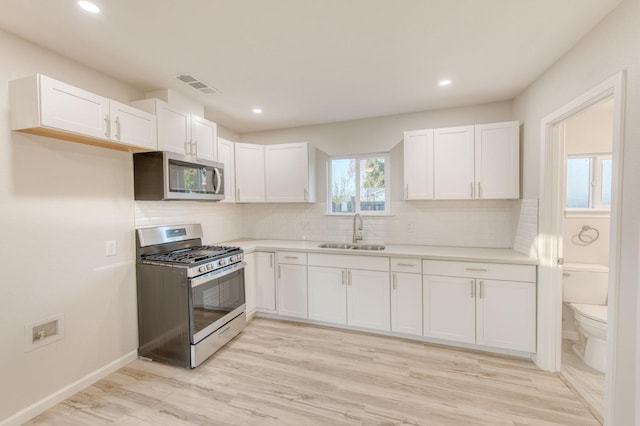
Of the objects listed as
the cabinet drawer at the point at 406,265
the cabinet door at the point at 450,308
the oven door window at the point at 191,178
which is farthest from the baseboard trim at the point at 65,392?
the cabinet door at the point at 450,308

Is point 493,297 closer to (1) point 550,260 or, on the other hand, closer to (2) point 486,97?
(1) point 550,260

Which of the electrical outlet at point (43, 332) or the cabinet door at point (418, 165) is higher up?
the cabinet door at point (418, 165)

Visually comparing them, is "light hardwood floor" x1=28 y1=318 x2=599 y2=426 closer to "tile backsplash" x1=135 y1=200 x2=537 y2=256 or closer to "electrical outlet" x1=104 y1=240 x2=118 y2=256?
"electrical outlet" x1=104 y1=240 x2=118 y2=256

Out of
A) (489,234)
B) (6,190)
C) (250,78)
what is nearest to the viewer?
(6,190)

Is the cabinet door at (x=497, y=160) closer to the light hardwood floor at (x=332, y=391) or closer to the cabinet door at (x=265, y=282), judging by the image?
the light hardwood floor at (x=332, y=391)

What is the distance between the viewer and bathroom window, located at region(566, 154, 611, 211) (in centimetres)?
315

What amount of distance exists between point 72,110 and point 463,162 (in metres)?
3.53

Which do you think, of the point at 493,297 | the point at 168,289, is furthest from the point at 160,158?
the point at 493,297

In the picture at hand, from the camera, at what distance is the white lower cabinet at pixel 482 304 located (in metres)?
2.58

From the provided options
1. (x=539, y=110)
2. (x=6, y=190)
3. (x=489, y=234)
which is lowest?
(x=489, y=234)

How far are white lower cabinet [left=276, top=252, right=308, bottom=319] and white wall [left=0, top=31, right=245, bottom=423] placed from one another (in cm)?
156

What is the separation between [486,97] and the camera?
307 centimetres

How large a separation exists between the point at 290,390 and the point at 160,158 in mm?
2348

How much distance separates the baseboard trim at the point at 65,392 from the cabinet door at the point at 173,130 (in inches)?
78.8
